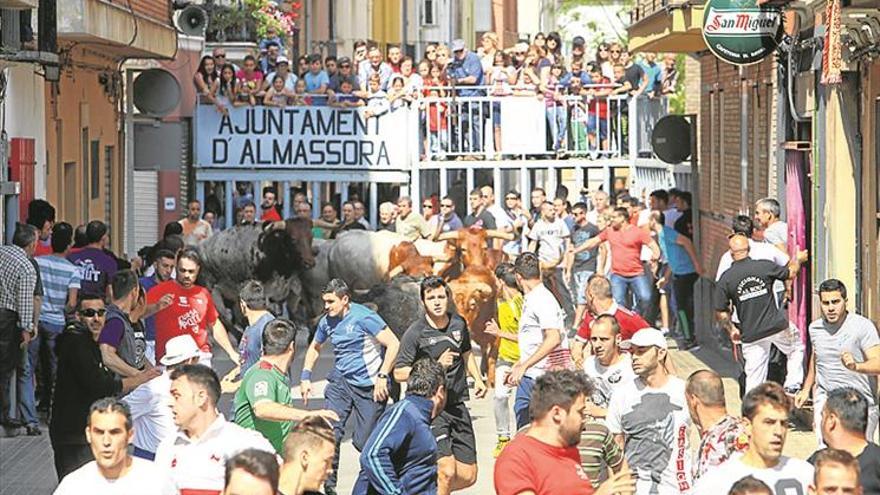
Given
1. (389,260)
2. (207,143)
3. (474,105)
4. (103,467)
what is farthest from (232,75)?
(103,467)

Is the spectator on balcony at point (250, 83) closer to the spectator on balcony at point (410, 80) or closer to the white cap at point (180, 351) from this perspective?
the spectator on balcony at point (410, 80)

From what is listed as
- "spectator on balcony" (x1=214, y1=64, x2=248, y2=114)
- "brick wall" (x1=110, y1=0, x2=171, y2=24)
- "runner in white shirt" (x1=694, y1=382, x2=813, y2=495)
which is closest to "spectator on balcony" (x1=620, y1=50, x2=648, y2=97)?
"spectator on balcony" (x1=214, y1=64, x2=248, y2=114)

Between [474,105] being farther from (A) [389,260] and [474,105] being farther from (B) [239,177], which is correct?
(A) [389,260]

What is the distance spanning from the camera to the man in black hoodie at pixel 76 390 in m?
13.6

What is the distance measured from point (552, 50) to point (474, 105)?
1.64m

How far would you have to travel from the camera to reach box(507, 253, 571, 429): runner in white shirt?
15742mm

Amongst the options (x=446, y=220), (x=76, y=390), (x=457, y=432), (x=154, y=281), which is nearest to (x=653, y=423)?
(x=457, y=432)

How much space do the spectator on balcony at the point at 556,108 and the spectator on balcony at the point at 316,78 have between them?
3350 mm

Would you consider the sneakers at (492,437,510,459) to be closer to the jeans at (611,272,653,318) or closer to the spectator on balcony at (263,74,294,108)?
the jeans at (611,272,653,318)

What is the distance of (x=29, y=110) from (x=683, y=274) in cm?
850

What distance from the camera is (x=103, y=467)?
955 cm

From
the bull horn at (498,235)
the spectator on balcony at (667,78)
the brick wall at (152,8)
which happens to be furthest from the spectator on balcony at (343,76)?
the bull horn at (498,235)

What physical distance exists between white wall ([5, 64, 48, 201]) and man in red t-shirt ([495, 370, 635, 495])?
1315cm

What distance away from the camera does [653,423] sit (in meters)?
11.9
